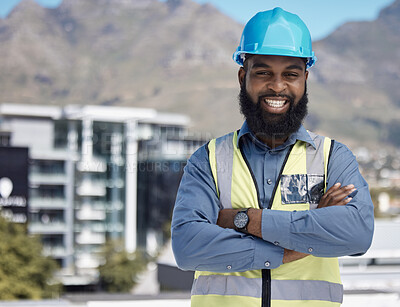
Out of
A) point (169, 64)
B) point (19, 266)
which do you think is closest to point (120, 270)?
point (19, 266)

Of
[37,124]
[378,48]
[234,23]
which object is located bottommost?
[37,124]

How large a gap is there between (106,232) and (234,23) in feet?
510

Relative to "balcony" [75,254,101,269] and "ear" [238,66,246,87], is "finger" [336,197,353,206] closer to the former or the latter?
"ear" [238,66,246,87]

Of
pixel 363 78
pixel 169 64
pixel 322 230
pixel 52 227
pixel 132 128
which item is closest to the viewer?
pixel 322 230

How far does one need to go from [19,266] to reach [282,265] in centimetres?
2516

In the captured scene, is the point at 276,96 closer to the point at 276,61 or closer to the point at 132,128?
the point at 276,61

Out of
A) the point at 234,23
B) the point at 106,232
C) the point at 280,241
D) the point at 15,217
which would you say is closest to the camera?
the point at 280,241

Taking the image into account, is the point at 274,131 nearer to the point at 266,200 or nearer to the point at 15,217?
the point at 266,200

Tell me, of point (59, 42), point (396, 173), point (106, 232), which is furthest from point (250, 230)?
point (59, 42)

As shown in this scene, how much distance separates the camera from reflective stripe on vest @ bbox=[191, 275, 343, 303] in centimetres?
134

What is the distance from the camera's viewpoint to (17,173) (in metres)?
43.3

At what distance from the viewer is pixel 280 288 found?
4.40 ft

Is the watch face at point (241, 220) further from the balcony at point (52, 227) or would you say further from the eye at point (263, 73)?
the balcony at point (52, 227)

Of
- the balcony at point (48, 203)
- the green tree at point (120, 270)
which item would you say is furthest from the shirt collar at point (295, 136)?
the balcony at point (48, 203)
